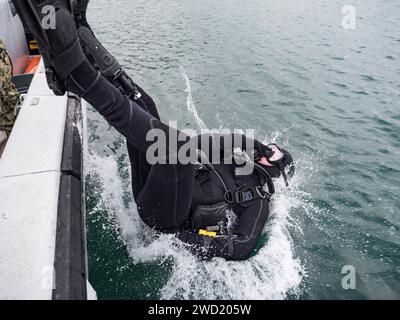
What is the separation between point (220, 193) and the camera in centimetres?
357

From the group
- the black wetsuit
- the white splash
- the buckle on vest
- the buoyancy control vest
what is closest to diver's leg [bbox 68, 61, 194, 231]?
the black wetsuit

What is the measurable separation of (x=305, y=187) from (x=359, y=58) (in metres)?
7.56

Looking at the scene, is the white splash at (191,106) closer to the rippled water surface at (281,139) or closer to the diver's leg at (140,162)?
the rippled water surface at (281,139)

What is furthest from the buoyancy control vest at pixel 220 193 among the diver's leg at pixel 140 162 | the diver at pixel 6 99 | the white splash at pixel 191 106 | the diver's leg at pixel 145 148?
the white splash at pixel 191 106

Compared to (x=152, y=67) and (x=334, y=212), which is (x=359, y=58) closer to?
(x=152, y=67)

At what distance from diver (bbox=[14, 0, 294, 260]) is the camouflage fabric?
6.12 feet

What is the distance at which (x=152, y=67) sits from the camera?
9.84 m

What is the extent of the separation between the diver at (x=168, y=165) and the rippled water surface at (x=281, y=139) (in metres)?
0.31

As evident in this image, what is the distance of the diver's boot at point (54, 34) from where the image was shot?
6.88 feet

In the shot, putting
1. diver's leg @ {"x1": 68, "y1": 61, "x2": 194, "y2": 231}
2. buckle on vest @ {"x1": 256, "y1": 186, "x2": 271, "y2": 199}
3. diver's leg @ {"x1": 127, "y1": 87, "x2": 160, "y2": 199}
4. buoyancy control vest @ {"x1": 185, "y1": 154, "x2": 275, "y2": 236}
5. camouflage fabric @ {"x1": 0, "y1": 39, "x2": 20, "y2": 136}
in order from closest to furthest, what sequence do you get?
diver's leg @ {"x1": 68, "y1": 61, "x2": 194, "y2": 231}
diver's leg @ {"x1": 127, "y1": 87, "x2": 160, "y2": 199}
buoyancy control vest @ {"x1": 185, "y1": 154, "x2": 275, "y2": 236}
buckle on vest @ {"x1": 256, "y1": 186, "x2": 271, "y2": 199}
camouflage fabric @ {"x1": 0, "y1": 39, "x2": 20, "y2": 136}

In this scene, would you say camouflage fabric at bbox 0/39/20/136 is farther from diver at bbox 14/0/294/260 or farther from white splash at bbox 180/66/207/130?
white splash at bbox 180/66/207/130

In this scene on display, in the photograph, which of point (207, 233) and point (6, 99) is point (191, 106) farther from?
point (207, 233)

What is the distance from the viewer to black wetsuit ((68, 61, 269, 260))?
2.46 meters

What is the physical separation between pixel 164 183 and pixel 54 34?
1.41 meters
